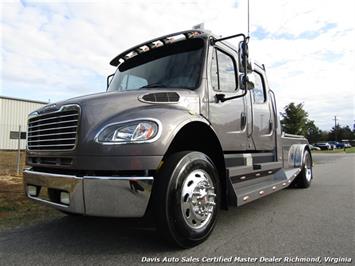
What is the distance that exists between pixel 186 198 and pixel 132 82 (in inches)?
84.5

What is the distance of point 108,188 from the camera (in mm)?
3076

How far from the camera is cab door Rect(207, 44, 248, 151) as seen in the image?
4348 millimetres

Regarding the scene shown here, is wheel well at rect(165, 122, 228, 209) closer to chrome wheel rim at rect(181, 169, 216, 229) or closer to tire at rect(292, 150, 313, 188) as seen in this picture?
chrome wheel rim at rect(181, 169, 216, 229)

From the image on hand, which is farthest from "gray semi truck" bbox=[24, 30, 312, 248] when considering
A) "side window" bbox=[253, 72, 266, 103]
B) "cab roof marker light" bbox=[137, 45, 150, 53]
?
"side window" bbox=[253, 72, 266, 103]

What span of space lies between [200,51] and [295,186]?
17.4ft

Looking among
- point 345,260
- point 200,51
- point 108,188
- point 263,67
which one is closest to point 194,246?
point 108,188

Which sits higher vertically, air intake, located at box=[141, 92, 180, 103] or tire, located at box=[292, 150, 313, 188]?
air intake, located at box=[141, 92, 180, 103]

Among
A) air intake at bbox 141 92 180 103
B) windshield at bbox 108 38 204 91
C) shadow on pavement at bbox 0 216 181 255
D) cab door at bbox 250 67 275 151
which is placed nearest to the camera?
shadow on pavement at bbox 0 216 181 255

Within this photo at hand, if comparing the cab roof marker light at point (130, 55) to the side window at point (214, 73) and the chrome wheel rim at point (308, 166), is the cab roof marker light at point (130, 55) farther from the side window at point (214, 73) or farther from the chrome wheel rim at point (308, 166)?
the chrome wheel rim at point (308, 166)

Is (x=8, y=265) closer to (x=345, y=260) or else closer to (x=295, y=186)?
(x=345, y=260)

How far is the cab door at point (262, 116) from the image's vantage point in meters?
5.59

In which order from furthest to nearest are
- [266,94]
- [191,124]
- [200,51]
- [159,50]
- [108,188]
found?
[266,94] < [159,50] < [200,51] < [191,124] < [108,188]

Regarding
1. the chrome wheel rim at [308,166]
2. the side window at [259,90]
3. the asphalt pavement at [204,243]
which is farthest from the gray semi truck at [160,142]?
the chrome wheel rim at [308,166]

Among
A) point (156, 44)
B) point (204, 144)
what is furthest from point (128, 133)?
point (156, 44)
